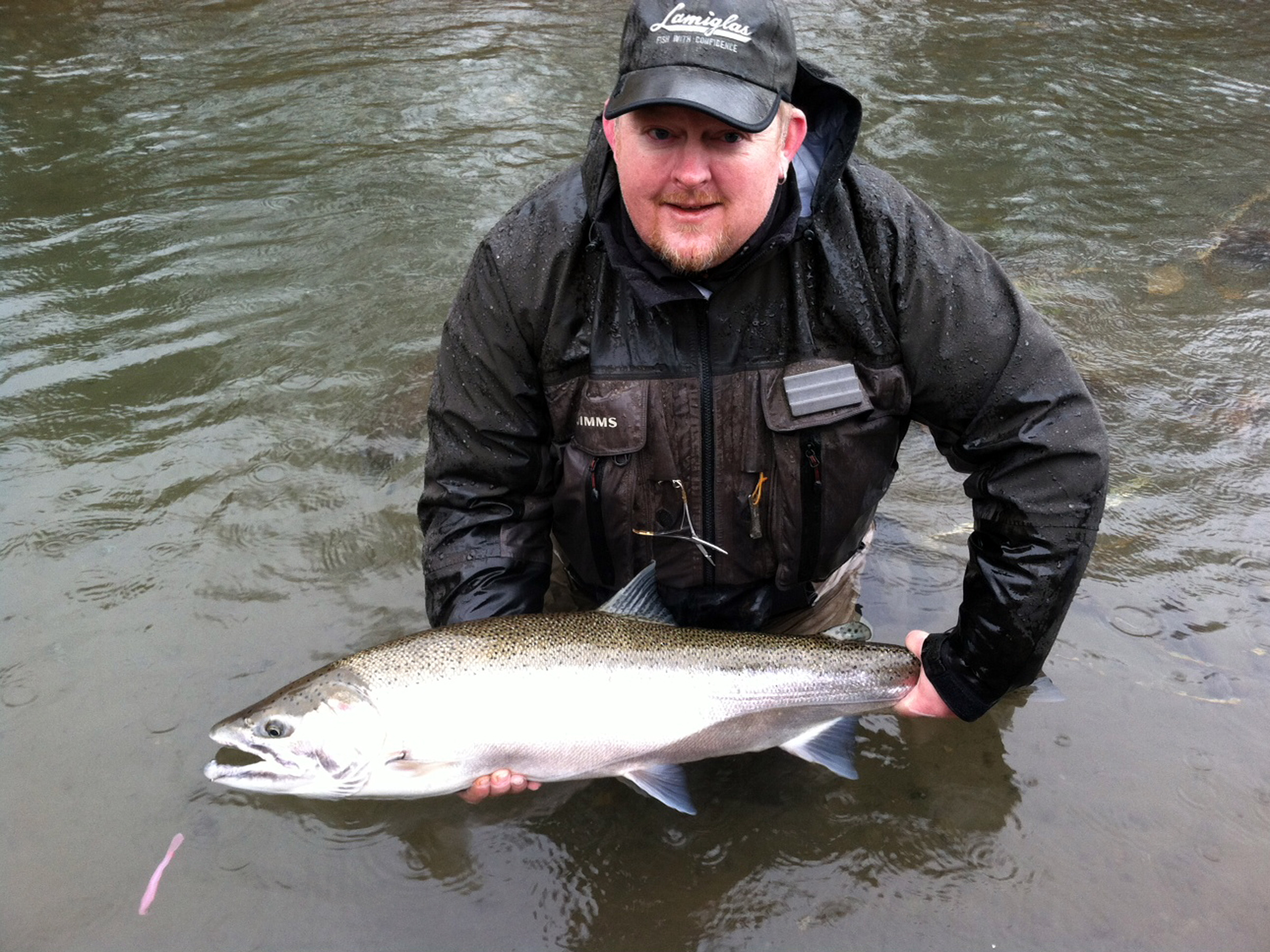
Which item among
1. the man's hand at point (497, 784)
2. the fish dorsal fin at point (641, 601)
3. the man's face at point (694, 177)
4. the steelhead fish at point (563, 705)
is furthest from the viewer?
the fish dorsal fin at point (641, 601)

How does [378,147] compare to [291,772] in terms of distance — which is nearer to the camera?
[291,772]

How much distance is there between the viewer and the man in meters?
2.91

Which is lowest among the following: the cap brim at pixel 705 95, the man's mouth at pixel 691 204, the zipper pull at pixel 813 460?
the zipper pull at pixel 813 460

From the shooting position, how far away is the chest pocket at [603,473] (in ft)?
10.5

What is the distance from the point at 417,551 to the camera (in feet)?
15.8

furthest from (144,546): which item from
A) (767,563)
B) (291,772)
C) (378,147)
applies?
(378,147)

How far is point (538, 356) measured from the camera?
A: 3.26 m

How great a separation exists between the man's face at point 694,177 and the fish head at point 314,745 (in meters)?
1.58

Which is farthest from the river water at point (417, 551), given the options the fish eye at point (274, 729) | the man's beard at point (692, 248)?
the man's beard at point (692, 248)

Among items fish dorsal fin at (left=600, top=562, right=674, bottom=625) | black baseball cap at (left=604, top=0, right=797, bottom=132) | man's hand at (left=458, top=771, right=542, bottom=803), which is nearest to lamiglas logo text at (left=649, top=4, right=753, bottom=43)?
black baseball cap at (left=604, top=0, right=797, bottom=132)

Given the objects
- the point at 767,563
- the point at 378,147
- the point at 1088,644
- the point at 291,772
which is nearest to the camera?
the point at 291,772

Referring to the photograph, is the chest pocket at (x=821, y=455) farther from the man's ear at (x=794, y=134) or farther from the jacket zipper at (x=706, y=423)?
the man's ear at (x=794, y=134)

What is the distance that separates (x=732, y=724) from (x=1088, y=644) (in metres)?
1.71

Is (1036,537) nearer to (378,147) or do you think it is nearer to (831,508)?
(831,508)
